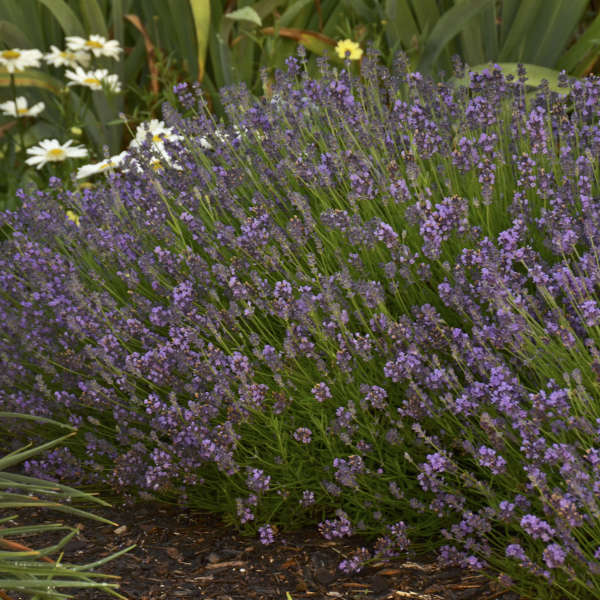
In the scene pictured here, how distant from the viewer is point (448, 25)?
14.2 ft

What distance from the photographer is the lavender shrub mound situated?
195 cm

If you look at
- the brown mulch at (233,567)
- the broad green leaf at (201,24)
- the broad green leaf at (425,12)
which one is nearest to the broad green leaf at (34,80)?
the broad green leaf at (201,24)

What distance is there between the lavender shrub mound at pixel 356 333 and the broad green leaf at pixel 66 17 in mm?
2522

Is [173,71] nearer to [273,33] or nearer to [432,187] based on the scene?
[273,33]

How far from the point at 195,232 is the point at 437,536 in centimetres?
126

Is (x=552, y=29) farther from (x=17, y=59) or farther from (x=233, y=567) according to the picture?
(x=233, y=567)

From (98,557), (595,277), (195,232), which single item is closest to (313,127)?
(195,232)

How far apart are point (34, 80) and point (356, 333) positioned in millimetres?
3795

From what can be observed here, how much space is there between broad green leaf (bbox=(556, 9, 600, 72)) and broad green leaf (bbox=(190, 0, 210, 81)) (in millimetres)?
1969

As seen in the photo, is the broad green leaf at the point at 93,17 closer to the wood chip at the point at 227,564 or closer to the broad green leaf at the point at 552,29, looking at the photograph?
the broad green leaf at the point at 552,29

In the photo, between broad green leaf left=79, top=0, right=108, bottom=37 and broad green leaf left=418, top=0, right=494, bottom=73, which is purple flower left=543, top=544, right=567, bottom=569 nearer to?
broad green leaf left=418, top=0, right=494, bottom=73

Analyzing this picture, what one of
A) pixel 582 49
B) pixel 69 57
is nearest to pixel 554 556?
pixel 582 49

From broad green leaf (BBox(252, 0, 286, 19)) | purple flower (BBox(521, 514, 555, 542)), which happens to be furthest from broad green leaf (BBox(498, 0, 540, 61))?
purple flower (BBox(521, 514, 555, 542))

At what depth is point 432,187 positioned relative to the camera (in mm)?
2623
